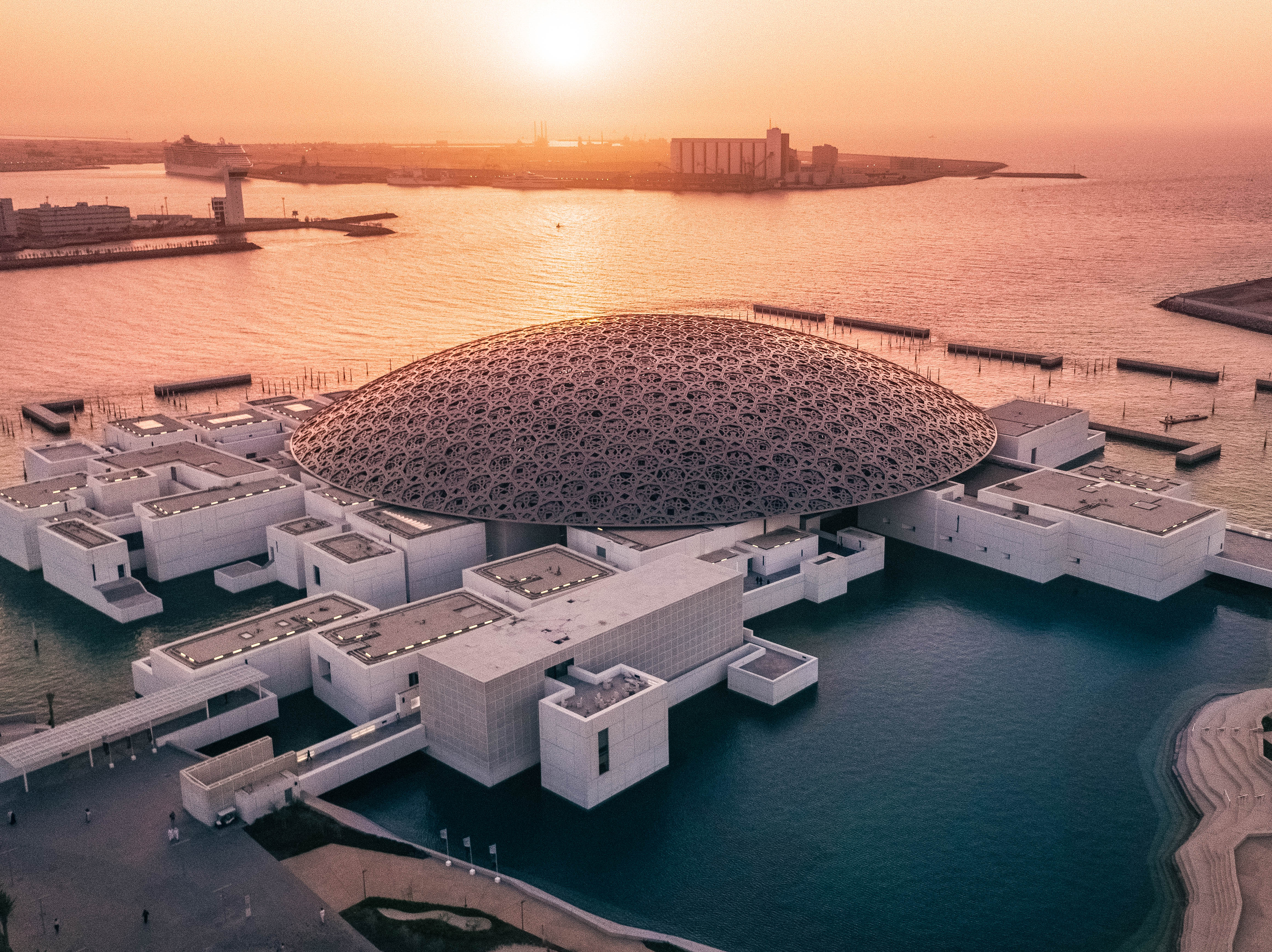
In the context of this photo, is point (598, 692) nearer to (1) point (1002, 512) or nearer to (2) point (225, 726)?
(2) point (225, 726)

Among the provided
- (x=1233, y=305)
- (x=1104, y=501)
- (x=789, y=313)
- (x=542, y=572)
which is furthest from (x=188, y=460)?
(x=1233, y=305)

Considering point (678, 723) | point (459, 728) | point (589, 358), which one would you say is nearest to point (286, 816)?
point (459, 728)

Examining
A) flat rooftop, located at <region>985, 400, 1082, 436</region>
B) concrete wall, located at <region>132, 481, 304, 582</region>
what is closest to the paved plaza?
concrete wall, located at <region>132, 481, 304, 582</region>

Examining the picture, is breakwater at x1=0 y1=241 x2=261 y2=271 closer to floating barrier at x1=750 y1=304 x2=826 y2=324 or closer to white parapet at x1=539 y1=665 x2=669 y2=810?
floating barrier at x1=750 y1=304 x2=826 y2=324

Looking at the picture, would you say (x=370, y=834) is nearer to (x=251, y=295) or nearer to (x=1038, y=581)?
(x=1038, y=581)

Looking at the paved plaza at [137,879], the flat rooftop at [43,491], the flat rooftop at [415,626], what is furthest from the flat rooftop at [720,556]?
the flat rooftop at [43,491]

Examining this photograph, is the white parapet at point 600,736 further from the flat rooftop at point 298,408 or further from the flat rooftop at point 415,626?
the flat rooftop at point 298,408
